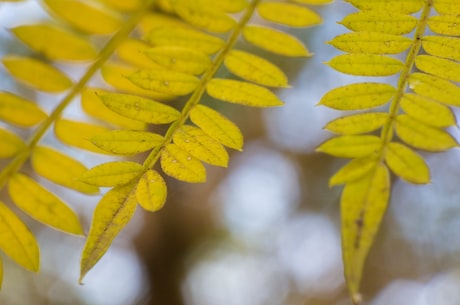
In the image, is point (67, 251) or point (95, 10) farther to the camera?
point (67, 251)

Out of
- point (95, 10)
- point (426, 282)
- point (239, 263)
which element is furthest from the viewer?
point (239, 263)

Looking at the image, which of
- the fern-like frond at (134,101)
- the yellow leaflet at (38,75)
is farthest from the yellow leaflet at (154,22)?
the yellow leaflet at (38,75)

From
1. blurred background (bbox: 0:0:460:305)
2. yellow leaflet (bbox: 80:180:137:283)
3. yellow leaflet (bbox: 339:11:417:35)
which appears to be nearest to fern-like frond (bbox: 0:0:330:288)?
yellow leaflet (bbox: 80:180:137:283)

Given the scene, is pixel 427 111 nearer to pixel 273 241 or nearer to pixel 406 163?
pixel 406 163

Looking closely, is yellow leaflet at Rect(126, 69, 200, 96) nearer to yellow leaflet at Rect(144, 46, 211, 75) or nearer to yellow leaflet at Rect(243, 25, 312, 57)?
yellow leaflet at Rect(144, 46, 211, 75)

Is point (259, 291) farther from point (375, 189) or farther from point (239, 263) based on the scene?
point (375, 189)

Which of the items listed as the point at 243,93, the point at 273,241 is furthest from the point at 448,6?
the point at 273,241

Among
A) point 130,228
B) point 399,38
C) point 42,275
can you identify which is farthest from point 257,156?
point 399,38
